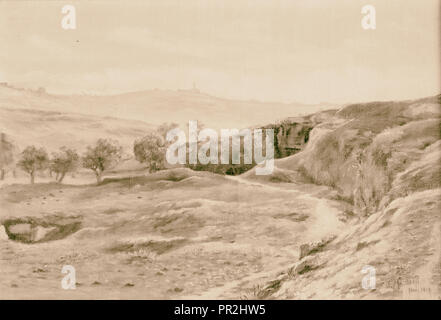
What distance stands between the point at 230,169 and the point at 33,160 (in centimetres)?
888

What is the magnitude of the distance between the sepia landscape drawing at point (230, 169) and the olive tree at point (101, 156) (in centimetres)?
9

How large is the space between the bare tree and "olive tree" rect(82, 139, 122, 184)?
1814mm

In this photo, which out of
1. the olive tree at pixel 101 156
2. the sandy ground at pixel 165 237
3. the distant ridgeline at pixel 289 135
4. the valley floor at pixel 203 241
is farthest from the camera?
the distant ridgeline at pixel 289 135

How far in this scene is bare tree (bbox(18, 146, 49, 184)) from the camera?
21.5m

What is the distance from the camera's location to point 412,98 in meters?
19.5

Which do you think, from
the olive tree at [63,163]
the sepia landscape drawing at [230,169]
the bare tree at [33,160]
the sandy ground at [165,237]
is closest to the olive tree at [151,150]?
the sepia landscape drawing at [230,169]

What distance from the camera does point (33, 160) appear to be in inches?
896

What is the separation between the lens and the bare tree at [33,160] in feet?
70.6

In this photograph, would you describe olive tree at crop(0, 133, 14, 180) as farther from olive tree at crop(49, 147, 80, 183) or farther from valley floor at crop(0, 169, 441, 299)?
olive tree at crop(49, 147, 80, 183)

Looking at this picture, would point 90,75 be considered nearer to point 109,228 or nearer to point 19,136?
point 109,228

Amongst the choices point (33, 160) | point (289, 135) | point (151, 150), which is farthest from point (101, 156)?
point (289, 135)
